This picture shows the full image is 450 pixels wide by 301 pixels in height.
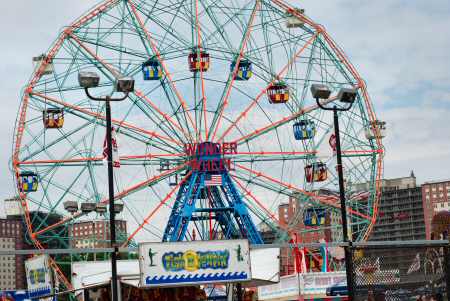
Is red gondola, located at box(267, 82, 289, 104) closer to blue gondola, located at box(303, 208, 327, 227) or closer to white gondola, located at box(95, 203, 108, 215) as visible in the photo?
blue gondola, located at box(303, 208, 327, 227)

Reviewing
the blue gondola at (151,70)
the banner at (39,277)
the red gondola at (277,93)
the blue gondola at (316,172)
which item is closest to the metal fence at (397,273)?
the banner at (39,277)

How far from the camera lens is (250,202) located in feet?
Answer: 162

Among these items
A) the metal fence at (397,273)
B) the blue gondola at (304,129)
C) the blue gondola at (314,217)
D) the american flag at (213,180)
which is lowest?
the metal fence at (397,273)

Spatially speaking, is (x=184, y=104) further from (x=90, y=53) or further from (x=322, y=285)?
(x=322, y=285)

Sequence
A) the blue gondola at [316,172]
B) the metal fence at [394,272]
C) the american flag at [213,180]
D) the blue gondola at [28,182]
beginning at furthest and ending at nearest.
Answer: the blue gondola at [316,172] → the american flag at [213,180] → the blue gondola at [28,182] → the metal fence at [394,272]

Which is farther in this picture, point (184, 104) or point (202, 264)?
point (184, 104)

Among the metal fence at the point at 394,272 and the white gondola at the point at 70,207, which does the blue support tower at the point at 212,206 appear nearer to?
the white gondola at the point at 70,207

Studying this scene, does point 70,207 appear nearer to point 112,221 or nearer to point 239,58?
point 239,58

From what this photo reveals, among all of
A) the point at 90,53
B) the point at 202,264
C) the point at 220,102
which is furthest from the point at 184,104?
the point at 202,264

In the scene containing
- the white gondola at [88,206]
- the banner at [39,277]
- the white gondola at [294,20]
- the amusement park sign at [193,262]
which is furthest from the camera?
the white gondola at [294,20]

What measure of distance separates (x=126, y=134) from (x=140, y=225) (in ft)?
16.5

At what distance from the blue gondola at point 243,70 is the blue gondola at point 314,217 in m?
8.12

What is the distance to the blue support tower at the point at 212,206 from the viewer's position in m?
49.2

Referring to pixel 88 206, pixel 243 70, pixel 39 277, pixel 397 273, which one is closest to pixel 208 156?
pixel 243 70
